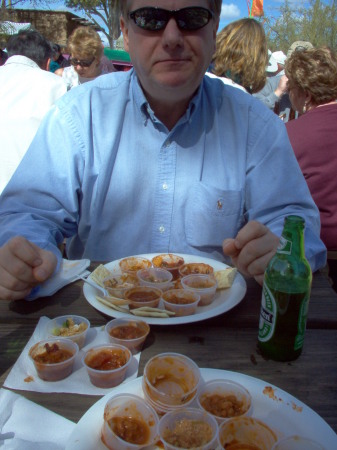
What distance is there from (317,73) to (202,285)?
269cm

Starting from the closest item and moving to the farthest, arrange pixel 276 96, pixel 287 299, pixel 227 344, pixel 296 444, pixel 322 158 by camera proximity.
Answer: pixel 296 444 → pixel 287 299 → pixel 227 344 → pixel 322 158 → pixel 276 96

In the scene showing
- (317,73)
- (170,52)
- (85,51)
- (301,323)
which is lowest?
(301,323)

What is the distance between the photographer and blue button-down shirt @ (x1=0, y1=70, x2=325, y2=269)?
1887 mm

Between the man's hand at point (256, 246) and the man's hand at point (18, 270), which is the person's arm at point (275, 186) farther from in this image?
the man's hand at point (18, 270)

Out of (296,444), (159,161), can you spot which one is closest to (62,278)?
(159,161)

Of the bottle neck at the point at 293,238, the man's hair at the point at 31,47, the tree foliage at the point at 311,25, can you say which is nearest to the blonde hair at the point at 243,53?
the man's hair at the point at 31,47

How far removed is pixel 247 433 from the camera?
882 mm

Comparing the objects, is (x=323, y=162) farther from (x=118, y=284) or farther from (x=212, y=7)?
(x=118, y=284)

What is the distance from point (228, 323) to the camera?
1.30m

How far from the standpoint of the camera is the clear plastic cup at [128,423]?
0.85 metres

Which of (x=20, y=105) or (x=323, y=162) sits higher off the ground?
(x=20, y=105)

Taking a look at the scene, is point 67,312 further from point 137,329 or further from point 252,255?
point 252,255

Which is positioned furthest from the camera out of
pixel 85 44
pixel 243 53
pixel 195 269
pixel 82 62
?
pixel 82 62

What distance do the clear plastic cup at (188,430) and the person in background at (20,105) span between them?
8.81 ft
